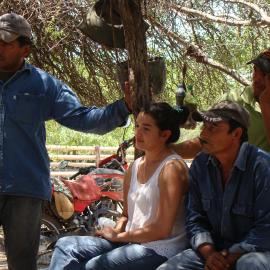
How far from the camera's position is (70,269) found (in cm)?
357

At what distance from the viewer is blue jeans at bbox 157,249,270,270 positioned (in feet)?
10.2

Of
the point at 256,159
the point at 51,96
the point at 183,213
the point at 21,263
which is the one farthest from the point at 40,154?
the point at 256,159

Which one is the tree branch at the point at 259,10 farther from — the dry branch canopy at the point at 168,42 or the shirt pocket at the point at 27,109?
the shirt pocket at the point at 27,109

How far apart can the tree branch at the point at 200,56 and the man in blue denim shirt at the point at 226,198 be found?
1.47 meters

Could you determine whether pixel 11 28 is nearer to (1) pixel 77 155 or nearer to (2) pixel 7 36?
(2) pixel 7 36

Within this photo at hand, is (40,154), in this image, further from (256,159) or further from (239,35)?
(239,35)

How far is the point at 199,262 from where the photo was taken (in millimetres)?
3355

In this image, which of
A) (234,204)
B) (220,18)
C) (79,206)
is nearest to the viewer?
(234,204)

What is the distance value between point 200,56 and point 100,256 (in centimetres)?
193

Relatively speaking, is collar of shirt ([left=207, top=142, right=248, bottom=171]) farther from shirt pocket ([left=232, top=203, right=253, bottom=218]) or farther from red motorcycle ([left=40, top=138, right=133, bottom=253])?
red motorcycle ([left=40, top=138, right=133, bottom=253])

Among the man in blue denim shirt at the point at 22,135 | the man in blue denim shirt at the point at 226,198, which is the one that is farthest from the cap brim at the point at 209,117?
the man in blue denim shirt at the point at 22,135

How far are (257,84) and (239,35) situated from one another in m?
3.02

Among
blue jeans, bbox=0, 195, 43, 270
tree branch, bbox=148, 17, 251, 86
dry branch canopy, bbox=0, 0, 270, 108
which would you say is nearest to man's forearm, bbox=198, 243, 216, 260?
blue jeans, bbox=0, 195, 43, 270

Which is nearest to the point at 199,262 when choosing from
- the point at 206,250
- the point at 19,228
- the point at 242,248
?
the point at 206,250
